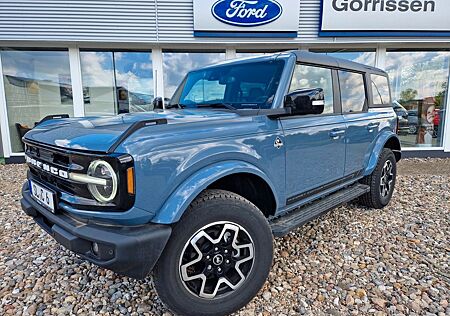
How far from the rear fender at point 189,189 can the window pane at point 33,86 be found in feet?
23.0

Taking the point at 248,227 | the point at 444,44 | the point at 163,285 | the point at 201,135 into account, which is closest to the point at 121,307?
the point at 163,285

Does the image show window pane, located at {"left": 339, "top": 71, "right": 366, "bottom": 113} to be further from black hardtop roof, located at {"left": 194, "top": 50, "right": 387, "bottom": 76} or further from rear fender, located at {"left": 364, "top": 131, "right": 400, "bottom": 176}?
rear fender, located at {"left": 364, "top": 131, "right": 400, "bottom": 176}

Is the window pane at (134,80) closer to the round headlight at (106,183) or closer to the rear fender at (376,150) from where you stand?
the rear fender at (376,150)

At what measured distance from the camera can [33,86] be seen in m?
7.62

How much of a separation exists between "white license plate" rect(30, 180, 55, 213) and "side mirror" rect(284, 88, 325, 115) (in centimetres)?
184

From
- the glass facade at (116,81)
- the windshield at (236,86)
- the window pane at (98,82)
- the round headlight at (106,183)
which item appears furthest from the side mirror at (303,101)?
the window pane at (98,82)

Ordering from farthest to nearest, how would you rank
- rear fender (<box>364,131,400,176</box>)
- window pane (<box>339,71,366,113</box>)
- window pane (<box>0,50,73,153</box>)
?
window pane (<box>0,50,73,153</box>) < rear fender (<box>364,131,400,176</box>) < window pane (<box>339,71,366,113</box>)

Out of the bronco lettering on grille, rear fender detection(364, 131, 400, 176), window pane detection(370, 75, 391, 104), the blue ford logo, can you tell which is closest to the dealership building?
the blue ford logo

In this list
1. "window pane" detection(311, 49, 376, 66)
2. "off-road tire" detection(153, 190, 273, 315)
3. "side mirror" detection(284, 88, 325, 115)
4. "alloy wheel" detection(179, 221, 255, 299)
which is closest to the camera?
"off-road tire" detection(153, 190, 273, 315)

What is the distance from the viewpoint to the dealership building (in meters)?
6.65

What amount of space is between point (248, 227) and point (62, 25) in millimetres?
6842

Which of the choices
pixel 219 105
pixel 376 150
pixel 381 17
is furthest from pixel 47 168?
pixel 381 17

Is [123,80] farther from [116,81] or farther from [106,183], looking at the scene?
[106,183]

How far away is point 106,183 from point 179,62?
657cm
